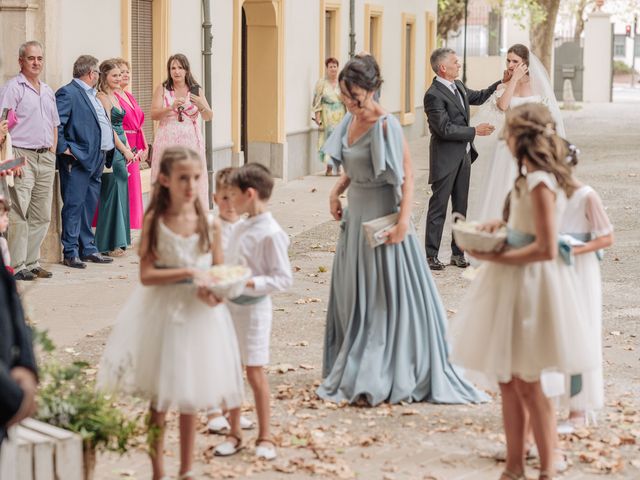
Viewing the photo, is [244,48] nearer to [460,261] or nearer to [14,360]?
[460,261]

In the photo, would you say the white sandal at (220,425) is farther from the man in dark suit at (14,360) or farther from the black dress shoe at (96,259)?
the black dress shoe at (96,259)

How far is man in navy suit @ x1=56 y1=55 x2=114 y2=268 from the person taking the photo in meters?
11.4

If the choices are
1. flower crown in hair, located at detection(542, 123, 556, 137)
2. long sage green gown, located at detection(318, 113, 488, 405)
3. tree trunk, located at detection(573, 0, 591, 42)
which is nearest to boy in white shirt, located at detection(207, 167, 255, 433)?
long sage green gown, located at detection(318, 113, 488, 405)

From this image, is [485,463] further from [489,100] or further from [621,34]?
[621,34]

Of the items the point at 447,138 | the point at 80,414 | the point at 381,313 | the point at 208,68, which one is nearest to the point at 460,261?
the point at 447,138

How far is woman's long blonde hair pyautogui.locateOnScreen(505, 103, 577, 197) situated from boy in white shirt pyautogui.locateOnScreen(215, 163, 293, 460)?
3.85 ft

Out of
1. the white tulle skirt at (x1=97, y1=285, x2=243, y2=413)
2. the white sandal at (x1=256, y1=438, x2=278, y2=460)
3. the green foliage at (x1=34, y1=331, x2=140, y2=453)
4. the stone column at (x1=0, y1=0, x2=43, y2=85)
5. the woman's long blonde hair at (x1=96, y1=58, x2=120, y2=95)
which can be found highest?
the stone column at (x1=0, y1=0, x2=43, y2=85)

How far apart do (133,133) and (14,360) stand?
9046mm

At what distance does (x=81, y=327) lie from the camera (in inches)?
356

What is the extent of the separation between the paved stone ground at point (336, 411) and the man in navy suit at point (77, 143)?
406 mm

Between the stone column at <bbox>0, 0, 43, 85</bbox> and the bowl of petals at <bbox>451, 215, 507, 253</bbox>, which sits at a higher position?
the stone column at <bbox>0, 0, 43, 85</bbox>

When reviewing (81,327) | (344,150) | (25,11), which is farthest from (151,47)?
(344,150)

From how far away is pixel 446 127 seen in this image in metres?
11.5

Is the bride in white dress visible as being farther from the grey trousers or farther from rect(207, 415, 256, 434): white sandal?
rect(207, 415, 256, 434): white sandal
